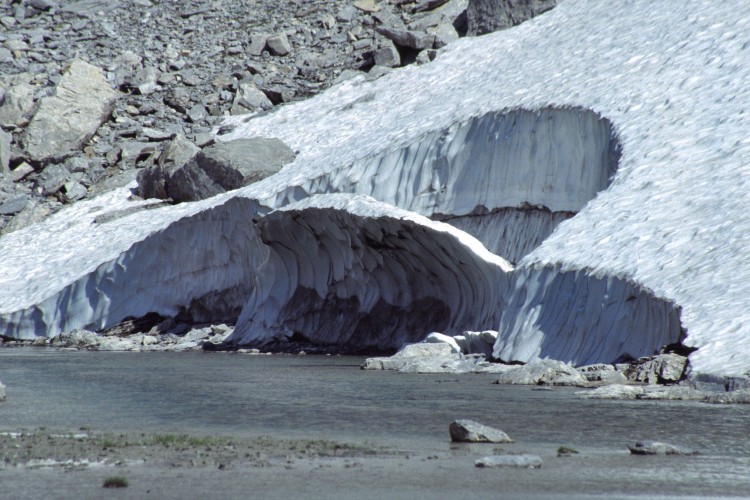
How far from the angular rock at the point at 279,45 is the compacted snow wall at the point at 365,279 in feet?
58.9

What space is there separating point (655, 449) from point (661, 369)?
13.3ft

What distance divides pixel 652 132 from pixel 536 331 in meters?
4.76

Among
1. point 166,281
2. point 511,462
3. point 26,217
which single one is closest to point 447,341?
point 511,462

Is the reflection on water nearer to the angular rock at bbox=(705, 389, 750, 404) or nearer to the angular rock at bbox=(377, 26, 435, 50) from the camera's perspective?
the angular rock at bbox=(705, 389, 750, 404)

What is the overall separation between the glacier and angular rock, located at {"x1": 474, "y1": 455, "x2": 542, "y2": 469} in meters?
3.89

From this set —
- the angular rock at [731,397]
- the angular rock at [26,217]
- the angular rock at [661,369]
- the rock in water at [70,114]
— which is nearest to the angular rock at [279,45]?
the rock in water at [70,114]

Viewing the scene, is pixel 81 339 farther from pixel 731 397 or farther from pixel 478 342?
pixel 731 397

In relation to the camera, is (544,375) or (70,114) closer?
(544,375)

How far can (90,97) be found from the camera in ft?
110

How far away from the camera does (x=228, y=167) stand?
26.2 m

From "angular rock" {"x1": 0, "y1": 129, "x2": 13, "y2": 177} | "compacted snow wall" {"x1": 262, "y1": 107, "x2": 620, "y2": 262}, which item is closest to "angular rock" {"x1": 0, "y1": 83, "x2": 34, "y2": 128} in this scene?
"angular rock" {"x1": 0, "y1": 129, "x2": 13, "y2": 177}

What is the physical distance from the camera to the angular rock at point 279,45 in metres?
37.4

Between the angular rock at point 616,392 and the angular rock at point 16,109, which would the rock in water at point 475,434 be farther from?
the angular rock at point 16,109

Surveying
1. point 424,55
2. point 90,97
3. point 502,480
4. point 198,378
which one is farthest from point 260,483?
point 90,97
